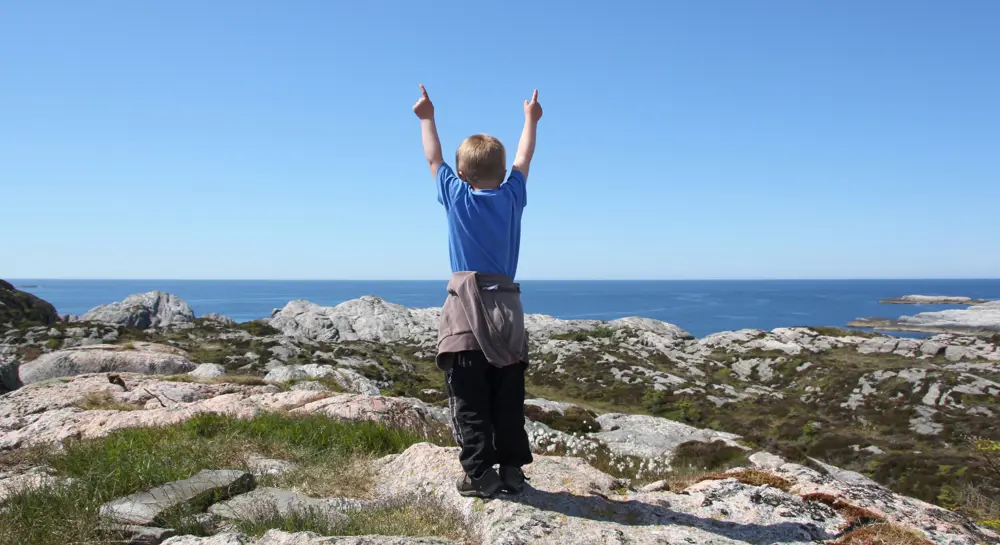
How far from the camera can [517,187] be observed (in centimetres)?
432

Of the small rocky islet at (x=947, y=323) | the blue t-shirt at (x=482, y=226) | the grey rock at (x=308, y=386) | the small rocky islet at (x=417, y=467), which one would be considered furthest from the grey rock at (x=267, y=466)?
the small rocky islet at (x=947, y=323)

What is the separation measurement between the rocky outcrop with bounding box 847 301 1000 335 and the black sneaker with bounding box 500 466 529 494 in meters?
123

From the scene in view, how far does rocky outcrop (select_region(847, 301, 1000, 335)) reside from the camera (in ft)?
336

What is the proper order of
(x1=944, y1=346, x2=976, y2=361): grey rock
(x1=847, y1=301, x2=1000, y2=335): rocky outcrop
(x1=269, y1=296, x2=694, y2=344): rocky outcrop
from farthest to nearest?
1. (x1=847, y1=301, x2=1000, y2=335): rocky outcrop
2. (x1=269, y1=296, x2=694, y2=344): rocky outcrop
3. (x1=944, y1=346, x2=976, y2=361): grey rock

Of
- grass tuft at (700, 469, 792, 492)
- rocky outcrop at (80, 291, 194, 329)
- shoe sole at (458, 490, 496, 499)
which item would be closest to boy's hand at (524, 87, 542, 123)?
shoe sole at (458, 490, 496, 499)

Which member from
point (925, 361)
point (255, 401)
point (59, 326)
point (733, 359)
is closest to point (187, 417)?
point (255, 401)

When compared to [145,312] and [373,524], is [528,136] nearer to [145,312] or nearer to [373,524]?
[373,524]

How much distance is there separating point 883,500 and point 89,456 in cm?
668

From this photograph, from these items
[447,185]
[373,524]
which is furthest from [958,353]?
[373,524]

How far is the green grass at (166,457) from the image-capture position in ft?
11.1

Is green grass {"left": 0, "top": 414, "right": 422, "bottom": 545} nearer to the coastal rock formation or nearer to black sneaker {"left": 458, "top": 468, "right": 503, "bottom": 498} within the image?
Result: the coastal rock formation

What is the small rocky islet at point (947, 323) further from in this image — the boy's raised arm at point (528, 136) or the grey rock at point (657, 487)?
the boy's raised arm at point (528, 136)

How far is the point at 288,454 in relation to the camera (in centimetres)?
544

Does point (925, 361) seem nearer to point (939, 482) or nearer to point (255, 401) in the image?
point (939, 482)
